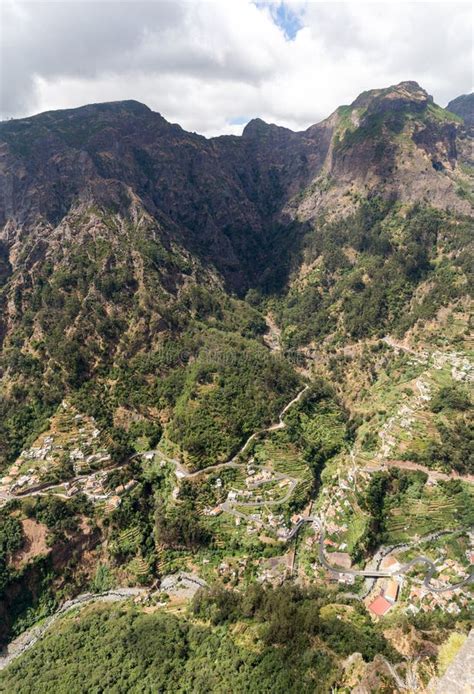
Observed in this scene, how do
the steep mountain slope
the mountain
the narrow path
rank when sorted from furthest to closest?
the steep mountain slope
the mountain
the narrow path

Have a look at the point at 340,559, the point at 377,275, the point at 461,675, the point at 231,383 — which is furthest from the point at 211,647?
the point at 377,275

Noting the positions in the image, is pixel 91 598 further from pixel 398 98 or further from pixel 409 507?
pixel 398 98

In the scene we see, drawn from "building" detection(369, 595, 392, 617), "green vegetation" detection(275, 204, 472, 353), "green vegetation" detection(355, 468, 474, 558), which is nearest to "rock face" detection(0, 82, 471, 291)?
"green vegetation" detection(275, 204, 472, 353)

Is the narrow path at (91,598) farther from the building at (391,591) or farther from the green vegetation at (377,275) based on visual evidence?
the green vegetation at (377,275)

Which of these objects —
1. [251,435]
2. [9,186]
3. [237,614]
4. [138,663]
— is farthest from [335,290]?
[9,186]

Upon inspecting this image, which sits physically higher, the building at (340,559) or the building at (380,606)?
the building at (340,559)

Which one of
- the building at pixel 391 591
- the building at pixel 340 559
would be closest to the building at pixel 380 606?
the building at pixel 391 591

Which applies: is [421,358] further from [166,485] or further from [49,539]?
[49,539]

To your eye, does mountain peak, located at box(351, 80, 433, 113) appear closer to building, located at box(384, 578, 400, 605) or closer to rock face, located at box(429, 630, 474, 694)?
building, located at box(384, 578, 400, 605)
